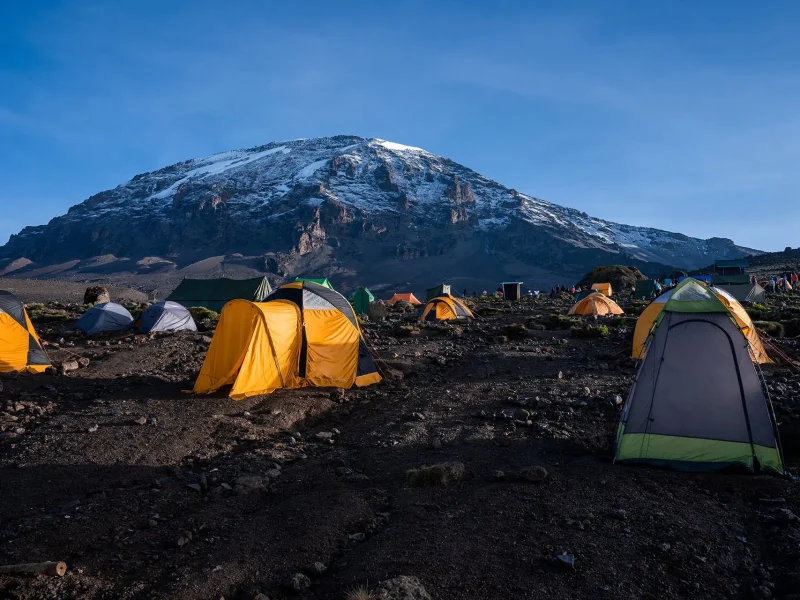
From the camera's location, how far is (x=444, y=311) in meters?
28.4

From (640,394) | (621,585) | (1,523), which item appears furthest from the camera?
(640,394)

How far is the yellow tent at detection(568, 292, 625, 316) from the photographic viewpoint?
1146 inches

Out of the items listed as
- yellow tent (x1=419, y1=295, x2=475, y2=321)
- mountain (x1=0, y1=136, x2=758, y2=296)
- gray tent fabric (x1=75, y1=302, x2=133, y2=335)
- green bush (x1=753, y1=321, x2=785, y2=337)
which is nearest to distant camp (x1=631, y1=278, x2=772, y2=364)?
green bush (x1=753, y1=321, x2=785, y2=337)

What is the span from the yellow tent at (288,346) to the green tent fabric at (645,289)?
3960cm

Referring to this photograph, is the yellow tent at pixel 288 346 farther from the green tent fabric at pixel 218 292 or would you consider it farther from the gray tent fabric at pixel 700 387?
the green tent fabric at pixel 218 292

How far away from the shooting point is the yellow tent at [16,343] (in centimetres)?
1266

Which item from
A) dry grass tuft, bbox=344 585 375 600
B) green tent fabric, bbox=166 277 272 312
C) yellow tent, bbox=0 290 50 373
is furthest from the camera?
green tent fabric, bbox=166 277 272 312

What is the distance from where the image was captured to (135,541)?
5.20 m

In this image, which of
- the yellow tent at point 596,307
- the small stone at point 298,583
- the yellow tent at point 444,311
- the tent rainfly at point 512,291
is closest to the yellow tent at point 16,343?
the small stone at point 298,583

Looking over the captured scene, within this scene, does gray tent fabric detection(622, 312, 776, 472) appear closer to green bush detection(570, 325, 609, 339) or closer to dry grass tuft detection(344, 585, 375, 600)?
dry grass tuft detection(344, 585, 375, 600)

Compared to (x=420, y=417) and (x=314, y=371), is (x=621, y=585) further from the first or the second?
(x=314, y=371)

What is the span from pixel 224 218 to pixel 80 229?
48164 millimetres

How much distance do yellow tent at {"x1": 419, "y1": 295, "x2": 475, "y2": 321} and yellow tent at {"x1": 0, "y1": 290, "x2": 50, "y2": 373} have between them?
1769 cm

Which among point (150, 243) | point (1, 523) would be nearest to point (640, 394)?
point (1, 523)
